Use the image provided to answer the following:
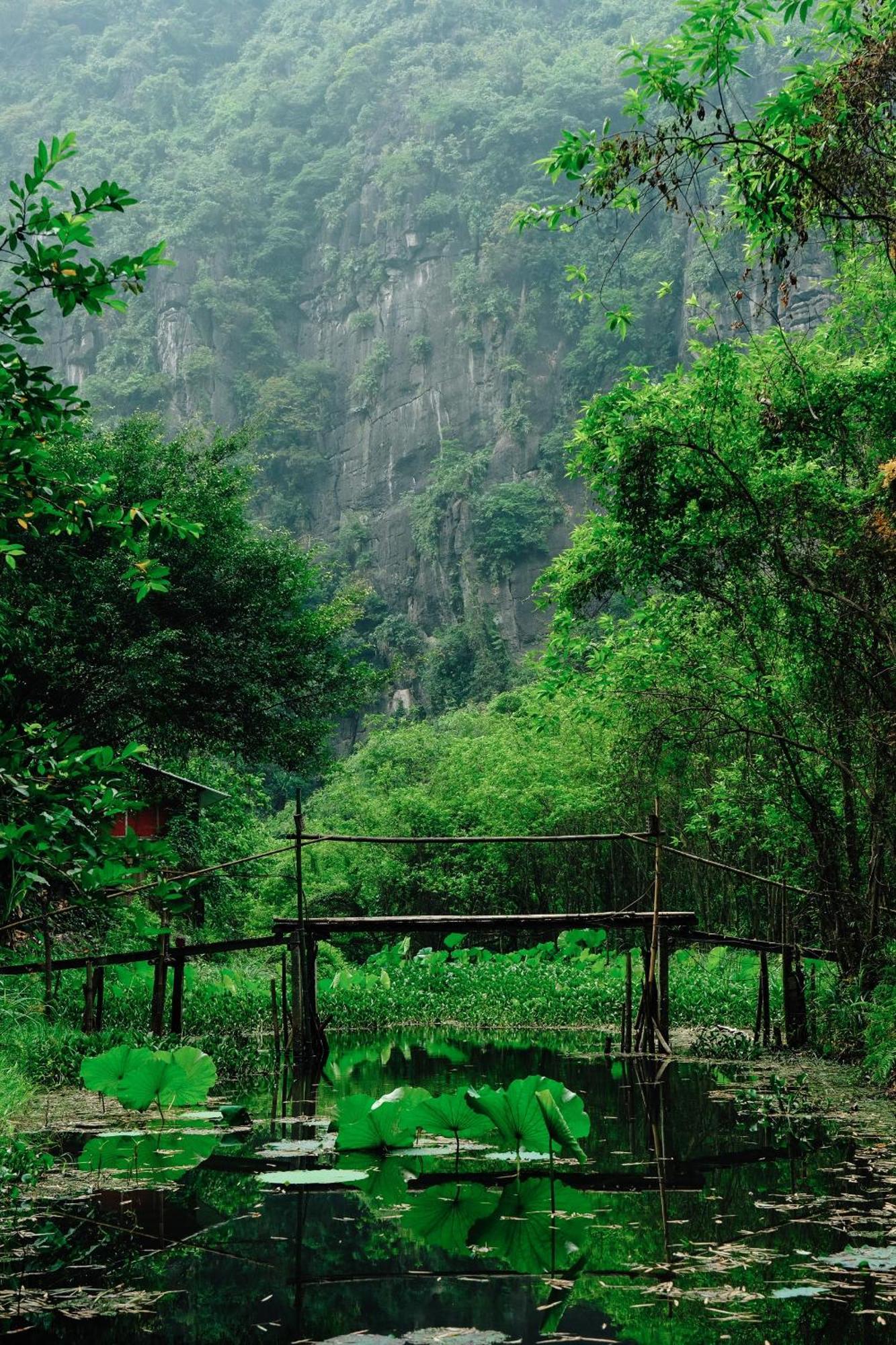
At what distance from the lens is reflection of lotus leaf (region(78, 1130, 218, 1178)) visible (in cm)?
501

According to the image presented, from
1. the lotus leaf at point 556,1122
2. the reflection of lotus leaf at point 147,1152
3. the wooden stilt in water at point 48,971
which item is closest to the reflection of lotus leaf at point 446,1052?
the wooden stilt in water at point 48,971

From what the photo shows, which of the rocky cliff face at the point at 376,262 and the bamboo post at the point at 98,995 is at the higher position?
the rocky cliff face at the point at 376,262

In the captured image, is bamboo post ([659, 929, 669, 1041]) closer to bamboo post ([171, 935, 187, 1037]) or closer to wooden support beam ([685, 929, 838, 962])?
wooden support beam ([685, 929, 838, 962])

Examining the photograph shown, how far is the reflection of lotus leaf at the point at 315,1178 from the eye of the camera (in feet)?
14.2

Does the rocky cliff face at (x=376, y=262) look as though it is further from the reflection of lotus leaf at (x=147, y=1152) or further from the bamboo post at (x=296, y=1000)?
the reflection of lotus leaf at (x=147, y=1152)

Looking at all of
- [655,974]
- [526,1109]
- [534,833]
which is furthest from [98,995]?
[534,833]

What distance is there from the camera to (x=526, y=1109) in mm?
4457

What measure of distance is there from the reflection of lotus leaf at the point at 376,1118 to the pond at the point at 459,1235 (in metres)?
0.11

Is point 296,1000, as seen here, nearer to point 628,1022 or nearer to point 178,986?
point 178,986

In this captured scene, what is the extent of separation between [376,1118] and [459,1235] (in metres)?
0.99

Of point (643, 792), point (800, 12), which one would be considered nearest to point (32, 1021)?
point (800, 12)

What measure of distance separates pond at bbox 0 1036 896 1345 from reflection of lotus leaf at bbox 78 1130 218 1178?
18 millimetres

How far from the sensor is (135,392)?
62.8 m

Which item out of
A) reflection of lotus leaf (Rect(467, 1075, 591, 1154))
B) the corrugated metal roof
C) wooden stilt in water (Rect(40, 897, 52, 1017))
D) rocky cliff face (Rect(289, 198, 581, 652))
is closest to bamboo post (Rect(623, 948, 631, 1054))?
wooden stilt in water (Rect(40, 897, 52, 1017))
